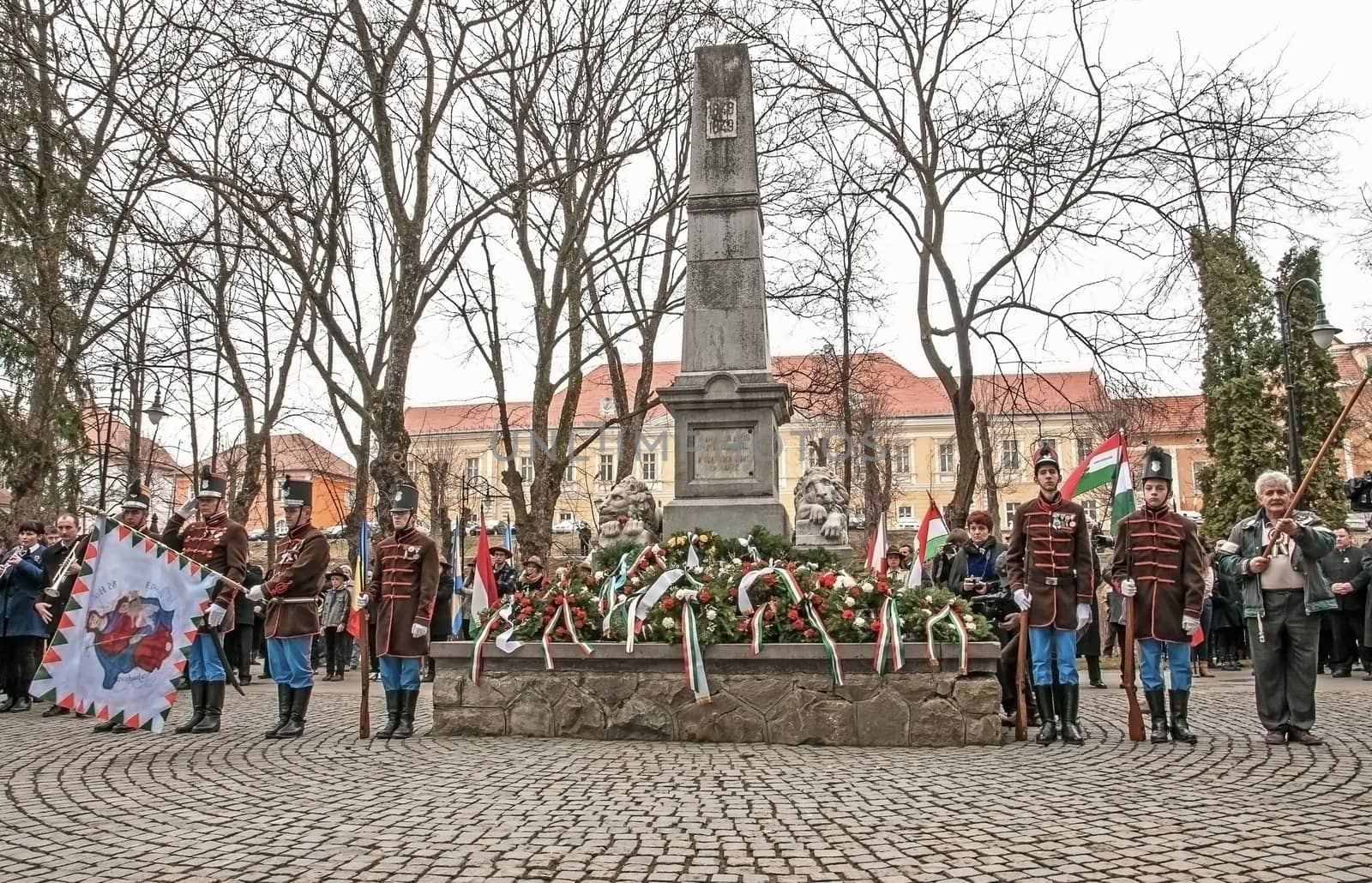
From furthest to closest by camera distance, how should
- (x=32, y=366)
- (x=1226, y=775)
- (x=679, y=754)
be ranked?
(x=32, y=366)
(x=679, y=754)
(x=1226, y=775)

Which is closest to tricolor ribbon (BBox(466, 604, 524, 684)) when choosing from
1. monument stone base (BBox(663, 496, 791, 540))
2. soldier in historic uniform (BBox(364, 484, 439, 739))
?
soldier in historic uniform (BBox(364, 484, 439, 739))

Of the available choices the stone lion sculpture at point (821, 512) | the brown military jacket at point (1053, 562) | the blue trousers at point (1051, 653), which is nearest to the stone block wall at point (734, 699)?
the blue trousers at point (1051, 653)

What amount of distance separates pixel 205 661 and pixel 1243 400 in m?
27.0

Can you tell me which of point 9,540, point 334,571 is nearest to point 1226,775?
point 334,571

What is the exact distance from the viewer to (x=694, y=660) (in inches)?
293

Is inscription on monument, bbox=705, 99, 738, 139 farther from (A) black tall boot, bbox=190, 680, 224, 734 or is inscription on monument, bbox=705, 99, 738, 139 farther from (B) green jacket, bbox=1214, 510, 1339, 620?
(A) black tall boot, bbox=190, 680, 224, 734

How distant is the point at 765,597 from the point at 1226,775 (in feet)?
10.7

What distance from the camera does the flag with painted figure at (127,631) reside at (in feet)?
25.4

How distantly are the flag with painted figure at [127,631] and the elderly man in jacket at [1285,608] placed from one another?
767cm

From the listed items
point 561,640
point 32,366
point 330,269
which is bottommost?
point 561,640

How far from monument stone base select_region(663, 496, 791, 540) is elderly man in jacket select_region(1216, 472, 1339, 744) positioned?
4395mm

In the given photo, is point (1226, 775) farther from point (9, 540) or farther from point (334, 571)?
point (9, 540)

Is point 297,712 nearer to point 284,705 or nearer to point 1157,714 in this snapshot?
point 284,705

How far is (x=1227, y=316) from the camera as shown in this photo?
26.4 meters
